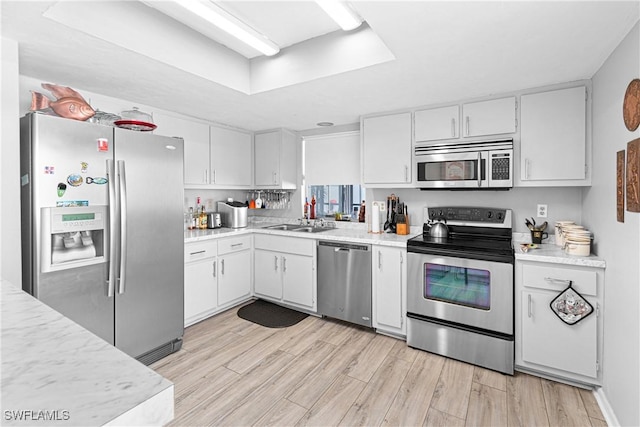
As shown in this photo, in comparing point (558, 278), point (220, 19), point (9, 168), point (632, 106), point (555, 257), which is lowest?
point (558, 278)

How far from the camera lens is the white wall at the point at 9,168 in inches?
72.6

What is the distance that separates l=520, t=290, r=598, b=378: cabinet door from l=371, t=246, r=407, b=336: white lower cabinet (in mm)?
928

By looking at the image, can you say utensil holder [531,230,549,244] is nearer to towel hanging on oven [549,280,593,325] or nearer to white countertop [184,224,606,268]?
white countertop [184,224,606,268]

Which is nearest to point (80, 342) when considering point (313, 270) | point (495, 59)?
point (495, 59)

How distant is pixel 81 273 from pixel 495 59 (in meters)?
3.08

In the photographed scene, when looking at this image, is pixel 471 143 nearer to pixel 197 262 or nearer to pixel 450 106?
pixel 450 106

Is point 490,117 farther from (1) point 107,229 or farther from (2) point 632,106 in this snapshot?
(1) point 107,229

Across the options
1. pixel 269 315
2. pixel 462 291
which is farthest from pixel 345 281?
pixel 462 291

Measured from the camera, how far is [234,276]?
360 cm

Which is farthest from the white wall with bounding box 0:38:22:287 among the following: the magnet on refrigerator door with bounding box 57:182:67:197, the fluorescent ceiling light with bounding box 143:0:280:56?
the fluorescent ceiling light with bounding box 143:0:280:56

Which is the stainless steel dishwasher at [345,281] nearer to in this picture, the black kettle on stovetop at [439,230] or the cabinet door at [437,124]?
the black kettle on stovetop at [439,230]

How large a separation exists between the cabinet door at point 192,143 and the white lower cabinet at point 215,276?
80 cm

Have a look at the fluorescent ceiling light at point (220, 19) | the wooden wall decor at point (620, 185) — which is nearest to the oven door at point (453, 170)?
the wooden wall decor at point (620, 185)

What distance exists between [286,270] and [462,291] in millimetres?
1839
